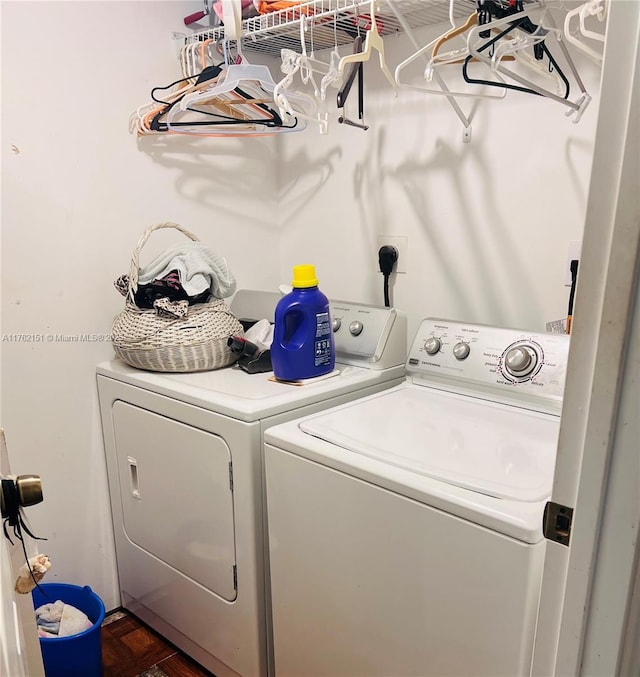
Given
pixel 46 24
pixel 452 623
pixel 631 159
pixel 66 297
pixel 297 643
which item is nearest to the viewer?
pixel 631 159

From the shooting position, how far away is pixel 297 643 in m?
1.38

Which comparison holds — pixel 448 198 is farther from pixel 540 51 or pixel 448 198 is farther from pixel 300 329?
pixel 300 329

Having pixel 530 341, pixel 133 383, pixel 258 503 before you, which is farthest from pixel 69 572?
pixel 530 341

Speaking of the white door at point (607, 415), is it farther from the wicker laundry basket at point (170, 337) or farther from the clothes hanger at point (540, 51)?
the wicker laundry basket at point (170, 337)

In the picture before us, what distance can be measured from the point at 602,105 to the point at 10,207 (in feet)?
5.23

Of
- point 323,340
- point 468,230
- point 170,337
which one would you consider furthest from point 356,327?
point 170,337

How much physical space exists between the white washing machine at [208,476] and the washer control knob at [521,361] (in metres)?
0.39

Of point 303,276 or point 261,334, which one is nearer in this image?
point 303,276

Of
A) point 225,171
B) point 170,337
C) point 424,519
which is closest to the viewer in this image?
point 424,519

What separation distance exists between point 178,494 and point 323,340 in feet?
2.04

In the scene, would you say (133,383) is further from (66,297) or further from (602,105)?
(602,105)

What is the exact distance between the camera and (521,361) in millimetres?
1462

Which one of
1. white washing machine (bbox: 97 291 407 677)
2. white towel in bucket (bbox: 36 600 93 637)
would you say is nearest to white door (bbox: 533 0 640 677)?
white washing machine (bbox: 97 291 407 677)

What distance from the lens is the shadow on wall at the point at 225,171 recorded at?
77.5 inches
